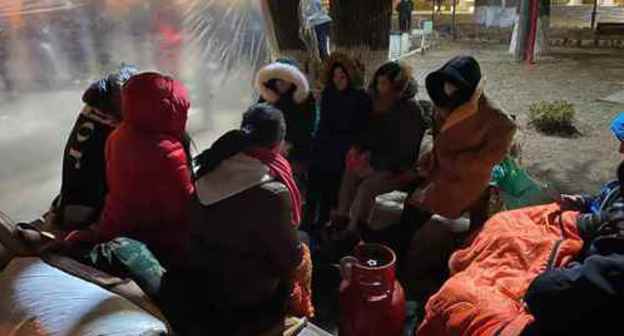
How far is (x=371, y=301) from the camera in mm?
2576

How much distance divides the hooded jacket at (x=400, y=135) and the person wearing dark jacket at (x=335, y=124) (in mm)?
212

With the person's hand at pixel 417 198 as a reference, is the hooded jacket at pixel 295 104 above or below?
above

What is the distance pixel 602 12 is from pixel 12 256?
24.9m

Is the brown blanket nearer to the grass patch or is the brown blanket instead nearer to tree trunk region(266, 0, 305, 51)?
tree trunk region(266, 0, 305, 51)

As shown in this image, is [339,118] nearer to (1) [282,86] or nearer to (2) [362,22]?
(1) [282,86]

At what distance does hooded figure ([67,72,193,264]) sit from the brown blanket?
1.55 meters

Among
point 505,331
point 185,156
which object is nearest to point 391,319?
point 505,331

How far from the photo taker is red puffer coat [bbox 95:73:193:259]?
98.4 inches

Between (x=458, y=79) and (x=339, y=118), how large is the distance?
1.15m

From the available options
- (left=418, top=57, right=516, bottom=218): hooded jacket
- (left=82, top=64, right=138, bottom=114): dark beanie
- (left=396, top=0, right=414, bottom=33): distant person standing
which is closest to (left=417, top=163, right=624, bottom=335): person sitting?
(left=418, top=57, right=516, bottom=218): hooded jacket

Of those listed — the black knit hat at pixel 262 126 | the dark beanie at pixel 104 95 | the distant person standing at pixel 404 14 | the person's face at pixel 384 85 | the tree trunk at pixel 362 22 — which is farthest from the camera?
the distant person standing at pixel 404 14

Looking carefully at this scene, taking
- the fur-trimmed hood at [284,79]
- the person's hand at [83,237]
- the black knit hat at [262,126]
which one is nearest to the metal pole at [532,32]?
the fur-trimmed hood at [284,79]

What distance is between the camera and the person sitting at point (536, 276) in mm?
1867

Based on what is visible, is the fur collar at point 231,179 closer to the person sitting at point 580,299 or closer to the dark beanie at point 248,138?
the dark beanie at point 248,138
